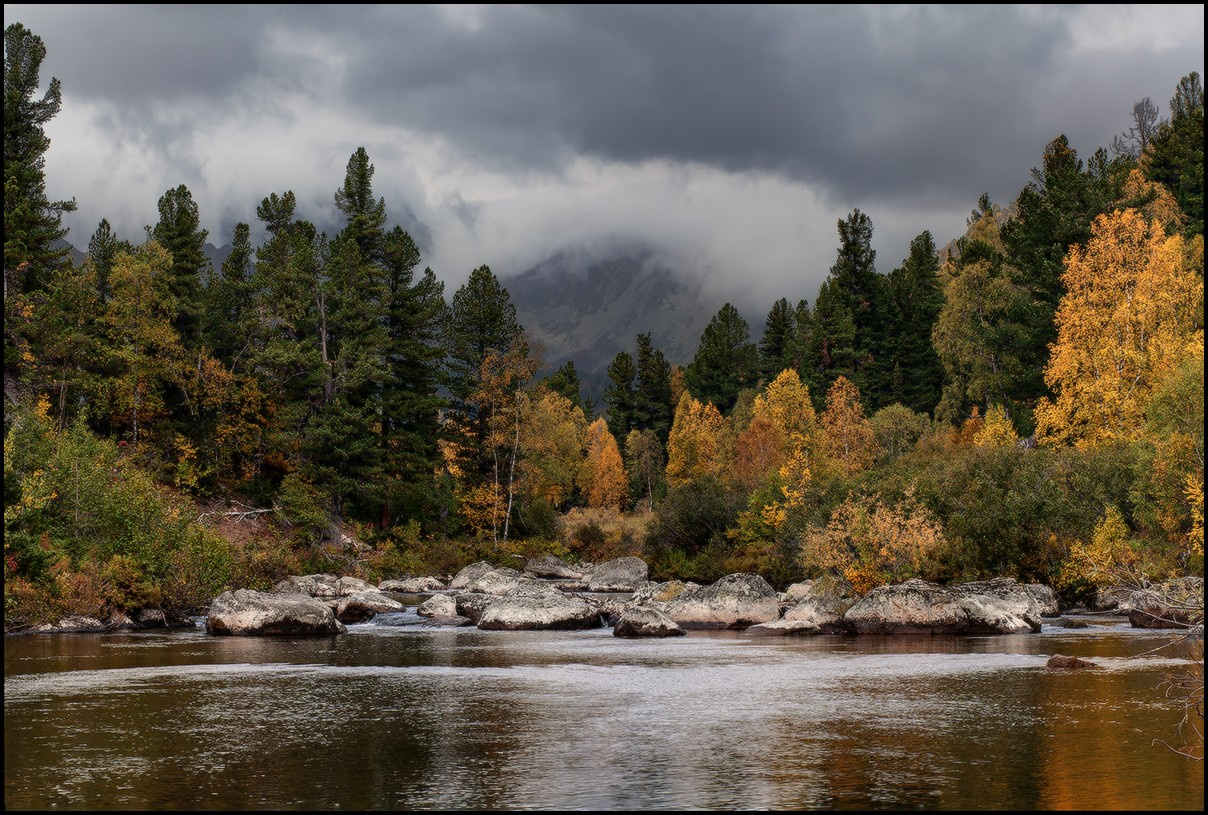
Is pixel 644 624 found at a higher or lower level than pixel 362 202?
lower

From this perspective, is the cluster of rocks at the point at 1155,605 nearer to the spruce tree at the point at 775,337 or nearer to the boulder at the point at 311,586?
the boulder at the point at 311,586

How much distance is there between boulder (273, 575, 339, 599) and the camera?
49.7 metres

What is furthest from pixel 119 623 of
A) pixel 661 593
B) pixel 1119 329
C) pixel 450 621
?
pixel 1119 329

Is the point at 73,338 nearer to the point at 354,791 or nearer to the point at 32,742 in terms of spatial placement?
the point at 32,742

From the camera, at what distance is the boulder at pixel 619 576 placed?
60312 mm

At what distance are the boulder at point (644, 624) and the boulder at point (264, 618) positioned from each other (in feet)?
35.1

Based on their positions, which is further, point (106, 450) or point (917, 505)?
point (106, 450)

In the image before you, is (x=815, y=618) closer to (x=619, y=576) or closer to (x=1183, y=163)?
(x=619, y=576)

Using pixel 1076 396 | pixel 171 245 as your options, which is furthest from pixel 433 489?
pixel 1076 396

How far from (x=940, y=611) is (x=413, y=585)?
33566mm

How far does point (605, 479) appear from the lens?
11300 cm

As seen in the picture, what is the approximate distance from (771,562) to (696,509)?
1025 centimetres

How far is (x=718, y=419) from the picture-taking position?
10962 centimetres

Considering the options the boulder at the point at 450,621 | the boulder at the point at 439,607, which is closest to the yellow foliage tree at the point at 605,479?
the boulder at the point at 439,607
